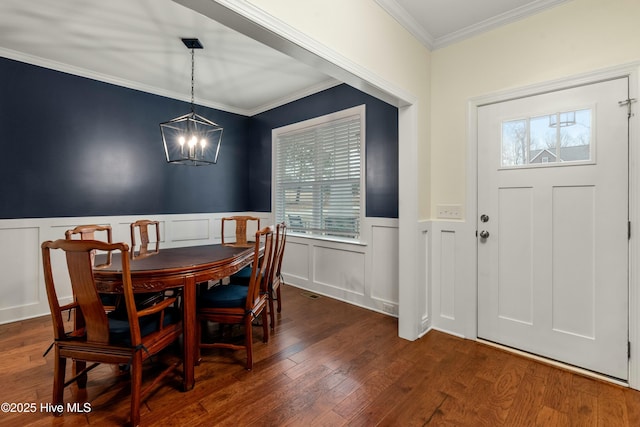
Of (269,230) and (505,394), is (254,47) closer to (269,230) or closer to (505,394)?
(269,230)

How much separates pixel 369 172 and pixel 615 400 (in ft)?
8.69

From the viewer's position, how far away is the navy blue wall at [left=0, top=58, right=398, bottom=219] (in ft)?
10.4

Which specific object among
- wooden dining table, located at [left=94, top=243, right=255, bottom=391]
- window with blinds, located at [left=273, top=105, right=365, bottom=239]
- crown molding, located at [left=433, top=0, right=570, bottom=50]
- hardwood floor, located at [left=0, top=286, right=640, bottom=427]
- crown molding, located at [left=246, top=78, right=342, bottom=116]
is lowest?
hardwood floor, located at [left=0, top=286, right=640, bottom=427]

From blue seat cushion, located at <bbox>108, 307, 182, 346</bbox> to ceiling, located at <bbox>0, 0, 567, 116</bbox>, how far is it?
2379 mm

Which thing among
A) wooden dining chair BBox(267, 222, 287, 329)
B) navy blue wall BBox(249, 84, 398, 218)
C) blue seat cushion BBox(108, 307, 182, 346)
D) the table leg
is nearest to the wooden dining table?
the table leg

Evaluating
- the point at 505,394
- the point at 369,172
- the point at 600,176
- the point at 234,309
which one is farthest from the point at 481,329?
the point at 234,309

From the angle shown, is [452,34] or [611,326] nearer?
[611,326]

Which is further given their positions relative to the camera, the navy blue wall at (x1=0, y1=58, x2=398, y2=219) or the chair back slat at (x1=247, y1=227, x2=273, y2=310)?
the navy blue wall at (x1=0, y1=58, x2=398, y2=219)

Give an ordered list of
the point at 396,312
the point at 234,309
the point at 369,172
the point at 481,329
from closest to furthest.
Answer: the point at 234,309
the point at 481,329
the point at 396,312
the point at 369,172

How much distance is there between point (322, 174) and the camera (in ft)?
13.1

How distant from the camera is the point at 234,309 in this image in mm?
2209

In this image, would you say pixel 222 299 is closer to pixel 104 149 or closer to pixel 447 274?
pixel 447 274

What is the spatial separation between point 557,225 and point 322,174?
8.51 ft

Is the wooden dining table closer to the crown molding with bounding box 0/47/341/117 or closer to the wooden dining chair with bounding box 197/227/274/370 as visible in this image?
the wooden dining chair with bounding box 197/227/274/370
